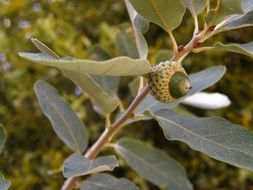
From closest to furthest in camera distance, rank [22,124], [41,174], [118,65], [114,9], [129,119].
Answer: [118,65], [129,119], [41,174], [22,124], [114,9]

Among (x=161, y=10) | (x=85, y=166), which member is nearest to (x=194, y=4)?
(x=161, y=10)

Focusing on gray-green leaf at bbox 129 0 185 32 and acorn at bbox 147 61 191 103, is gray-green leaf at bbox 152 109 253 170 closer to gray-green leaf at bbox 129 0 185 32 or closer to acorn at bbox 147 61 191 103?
acorn at bbox 147 61 191 103

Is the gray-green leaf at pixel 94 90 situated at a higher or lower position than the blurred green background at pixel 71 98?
higher

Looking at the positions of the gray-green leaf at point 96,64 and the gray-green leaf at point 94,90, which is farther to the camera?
the gray-green leaf at point 94,90

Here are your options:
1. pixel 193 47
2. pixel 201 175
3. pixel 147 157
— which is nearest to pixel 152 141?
pixel 201 175

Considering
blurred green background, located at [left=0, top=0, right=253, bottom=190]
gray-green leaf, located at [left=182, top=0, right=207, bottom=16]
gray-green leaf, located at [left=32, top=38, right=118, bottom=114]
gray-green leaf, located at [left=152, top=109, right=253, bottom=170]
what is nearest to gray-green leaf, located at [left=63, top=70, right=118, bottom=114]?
gray-green leaf, located at [left=32, top=38, right=118, bottom=114]

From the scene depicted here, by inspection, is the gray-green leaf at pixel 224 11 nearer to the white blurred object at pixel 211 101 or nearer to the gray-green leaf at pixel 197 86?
the gray-green leaf at pixel 197 86

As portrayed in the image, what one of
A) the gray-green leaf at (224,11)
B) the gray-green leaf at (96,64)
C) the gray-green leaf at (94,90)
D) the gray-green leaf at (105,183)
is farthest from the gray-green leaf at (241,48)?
the gray-green leaf at (105,183)

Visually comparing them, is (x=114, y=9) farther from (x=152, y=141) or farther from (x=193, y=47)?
(x=193, y=47)
